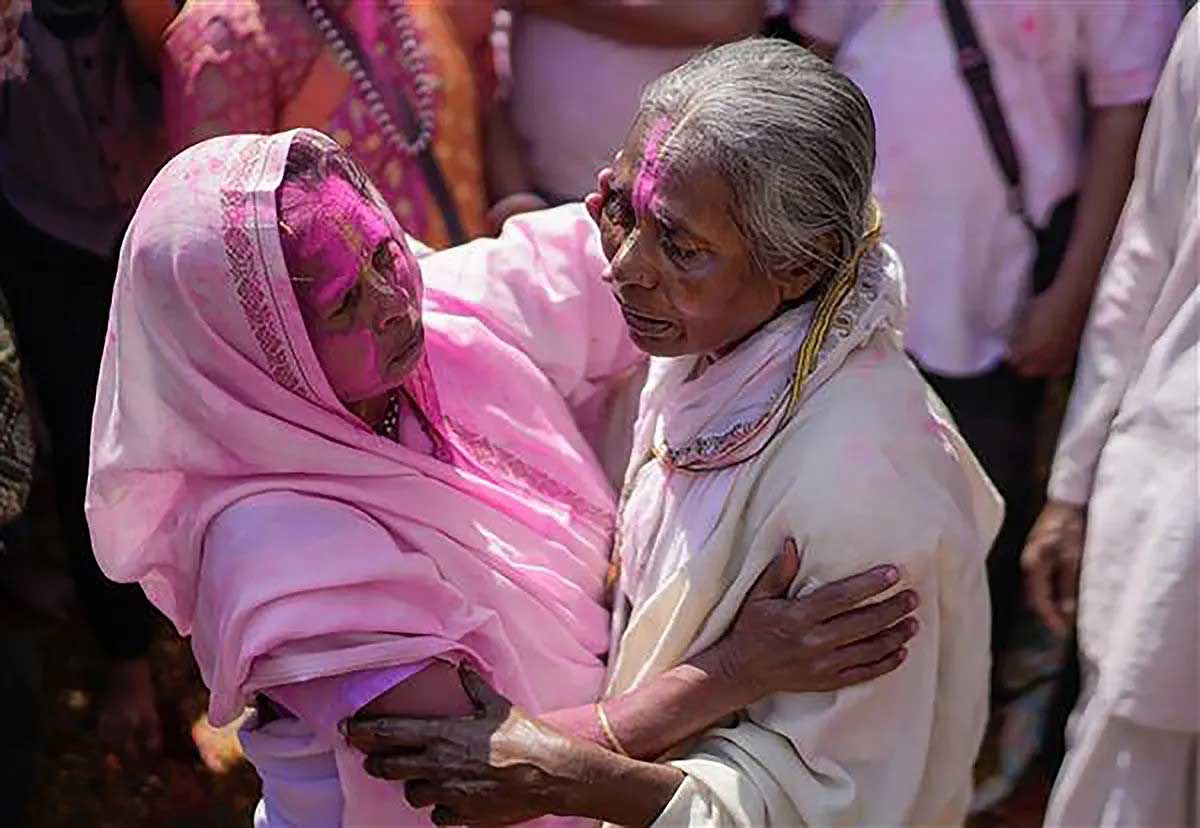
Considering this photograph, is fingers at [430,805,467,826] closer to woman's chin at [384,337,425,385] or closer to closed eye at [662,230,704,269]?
woman's chin at [384,337,425,385]

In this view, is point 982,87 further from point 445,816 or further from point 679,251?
point 445,816

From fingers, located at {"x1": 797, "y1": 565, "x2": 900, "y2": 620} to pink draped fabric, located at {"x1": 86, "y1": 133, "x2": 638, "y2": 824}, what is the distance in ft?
1.13

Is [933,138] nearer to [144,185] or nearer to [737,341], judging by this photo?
[737,341]

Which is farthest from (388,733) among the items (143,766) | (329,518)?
(143,766)

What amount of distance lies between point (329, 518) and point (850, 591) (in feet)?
1.99

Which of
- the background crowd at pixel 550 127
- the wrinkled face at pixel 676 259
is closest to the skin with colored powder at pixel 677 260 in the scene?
the wrinkled face at pixel 676 259

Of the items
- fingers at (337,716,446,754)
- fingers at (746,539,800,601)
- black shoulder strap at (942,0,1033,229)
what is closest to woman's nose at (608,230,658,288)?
fingers at (746,539,800,601)

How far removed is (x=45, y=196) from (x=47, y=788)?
4.23 feet

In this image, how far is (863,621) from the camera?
2.18 metres

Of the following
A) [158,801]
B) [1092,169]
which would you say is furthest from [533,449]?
[158,801]

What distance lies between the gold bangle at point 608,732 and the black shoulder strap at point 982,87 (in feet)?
4.89

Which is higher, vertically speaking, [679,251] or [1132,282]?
[679,251]

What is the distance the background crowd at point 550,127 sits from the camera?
3168 millimetres

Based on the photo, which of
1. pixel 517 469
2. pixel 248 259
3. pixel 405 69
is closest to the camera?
pixel 248 259
